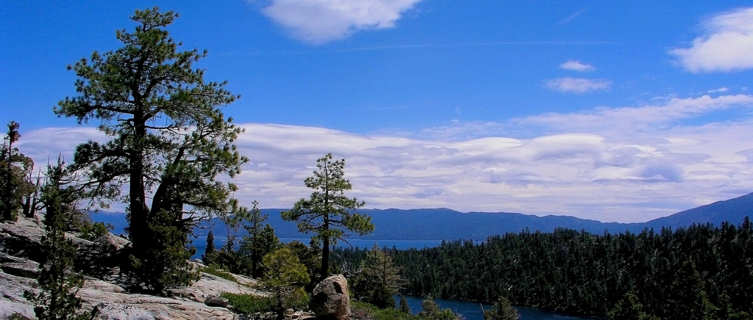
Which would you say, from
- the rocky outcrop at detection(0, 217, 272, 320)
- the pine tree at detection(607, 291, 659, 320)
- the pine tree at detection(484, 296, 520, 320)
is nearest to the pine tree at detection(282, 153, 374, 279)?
the rocky outcrop at detection(0, 217, 272, 320)

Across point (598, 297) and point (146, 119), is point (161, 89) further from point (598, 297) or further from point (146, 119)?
point (598, 297)

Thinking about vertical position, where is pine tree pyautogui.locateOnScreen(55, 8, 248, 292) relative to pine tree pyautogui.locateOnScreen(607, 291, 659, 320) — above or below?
above

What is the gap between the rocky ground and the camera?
1630cm

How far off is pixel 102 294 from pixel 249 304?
7108mm

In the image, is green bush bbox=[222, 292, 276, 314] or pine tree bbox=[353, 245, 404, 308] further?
pine tree bbox=[353, 245, 404, 308]

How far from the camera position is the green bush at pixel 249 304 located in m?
23.8

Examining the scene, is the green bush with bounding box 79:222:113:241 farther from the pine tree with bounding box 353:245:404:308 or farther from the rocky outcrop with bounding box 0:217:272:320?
the pine tree with bounding box 353:245:404:308

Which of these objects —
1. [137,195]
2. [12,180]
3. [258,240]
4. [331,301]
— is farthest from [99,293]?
[258,240]

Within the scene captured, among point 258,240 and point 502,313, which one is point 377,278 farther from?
point 258,240

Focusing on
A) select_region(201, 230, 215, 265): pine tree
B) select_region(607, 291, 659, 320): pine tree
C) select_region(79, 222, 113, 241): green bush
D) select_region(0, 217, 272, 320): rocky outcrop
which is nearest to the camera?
select_region(0, 217, 272, 320): rocky outcrop

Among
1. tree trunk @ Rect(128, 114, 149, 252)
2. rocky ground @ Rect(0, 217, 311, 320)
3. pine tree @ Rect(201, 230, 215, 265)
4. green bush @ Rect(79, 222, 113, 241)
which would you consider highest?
tree trunk @ Rect(128, 114, 149, 252)

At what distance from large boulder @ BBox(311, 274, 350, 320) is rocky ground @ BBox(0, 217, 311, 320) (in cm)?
106

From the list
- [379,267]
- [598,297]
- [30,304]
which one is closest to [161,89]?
[30,304]

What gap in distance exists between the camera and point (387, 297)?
237ft
